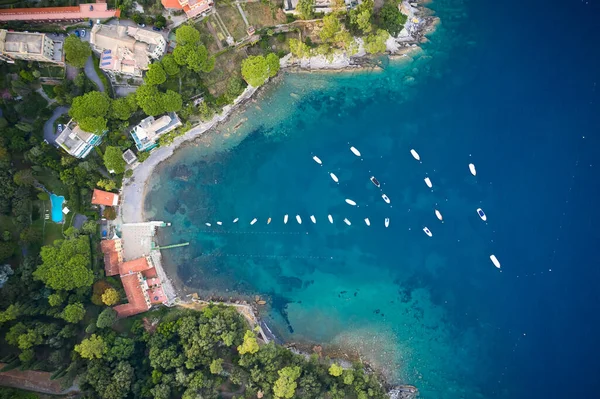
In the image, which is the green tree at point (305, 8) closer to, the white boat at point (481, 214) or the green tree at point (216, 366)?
the white boat at point (481, 214)

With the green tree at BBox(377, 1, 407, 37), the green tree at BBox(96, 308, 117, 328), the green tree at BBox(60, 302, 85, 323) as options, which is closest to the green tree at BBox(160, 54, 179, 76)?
the green tree at BBox(377, 1, 407, 37)

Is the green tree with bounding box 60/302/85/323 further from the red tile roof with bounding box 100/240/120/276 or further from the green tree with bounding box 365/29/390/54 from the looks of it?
the green tree with bounding box 365/29/390/54

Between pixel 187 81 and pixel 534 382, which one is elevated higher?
pixel 187 81

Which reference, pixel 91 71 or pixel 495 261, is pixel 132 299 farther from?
pixel 495 261

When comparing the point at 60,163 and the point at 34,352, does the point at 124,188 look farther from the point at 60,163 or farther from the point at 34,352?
the point at 34,352

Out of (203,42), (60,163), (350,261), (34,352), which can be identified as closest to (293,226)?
(350,261)

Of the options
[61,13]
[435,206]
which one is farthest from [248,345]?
[61,13]
